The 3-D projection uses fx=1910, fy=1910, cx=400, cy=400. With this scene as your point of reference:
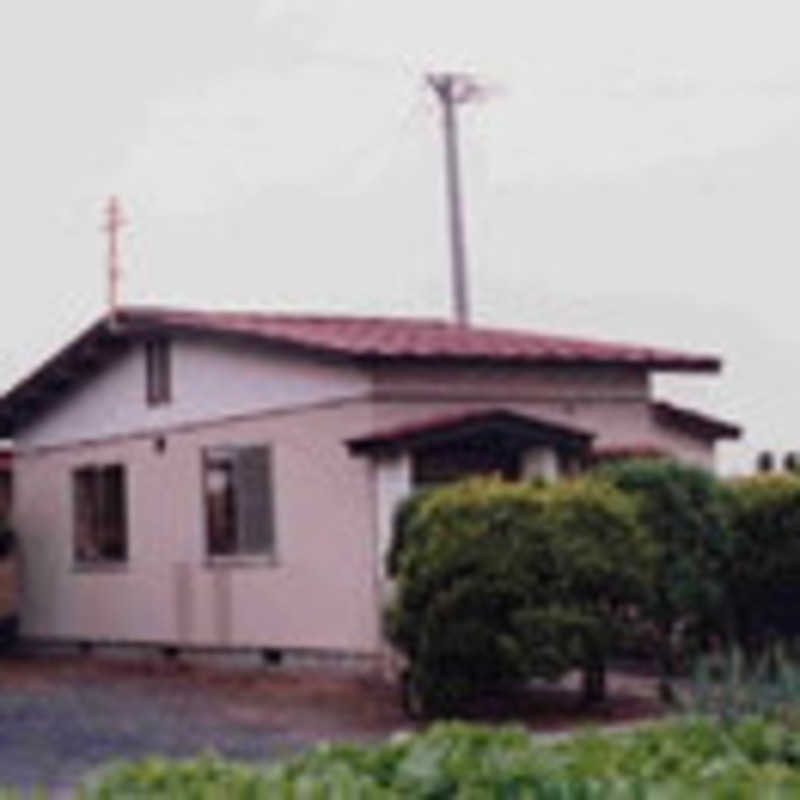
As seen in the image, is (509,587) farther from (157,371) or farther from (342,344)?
(157,371)

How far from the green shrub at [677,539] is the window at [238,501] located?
4.91 meters

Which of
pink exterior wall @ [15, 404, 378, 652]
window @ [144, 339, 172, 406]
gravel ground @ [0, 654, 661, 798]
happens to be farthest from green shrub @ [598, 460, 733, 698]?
window @ [144, 339, 172, 406]

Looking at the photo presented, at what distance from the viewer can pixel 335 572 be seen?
806 inches

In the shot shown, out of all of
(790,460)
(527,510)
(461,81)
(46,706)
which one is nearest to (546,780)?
(527,510)

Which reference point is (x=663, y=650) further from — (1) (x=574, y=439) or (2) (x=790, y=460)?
(2) (x=790, y=460)

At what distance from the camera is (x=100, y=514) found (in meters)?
25.2

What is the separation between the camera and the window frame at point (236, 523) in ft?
70.5

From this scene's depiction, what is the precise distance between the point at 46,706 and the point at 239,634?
3.31 m

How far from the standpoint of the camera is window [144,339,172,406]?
→ 2348 centimetres

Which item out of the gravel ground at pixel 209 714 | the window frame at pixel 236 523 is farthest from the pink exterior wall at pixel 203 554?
the gravel ground at pixel 209 714

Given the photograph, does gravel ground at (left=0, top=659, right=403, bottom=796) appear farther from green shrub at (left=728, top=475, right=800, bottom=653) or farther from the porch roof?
green shrub at (left=728, top=475, right=800, bottom=653)

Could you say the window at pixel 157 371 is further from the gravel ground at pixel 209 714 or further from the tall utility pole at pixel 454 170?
the tall utility pole at pixel 454 170

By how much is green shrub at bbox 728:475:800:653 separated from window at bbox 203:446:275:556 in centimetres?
543

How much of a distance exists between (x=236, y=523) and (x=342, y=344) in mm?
3201
